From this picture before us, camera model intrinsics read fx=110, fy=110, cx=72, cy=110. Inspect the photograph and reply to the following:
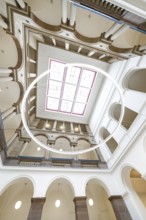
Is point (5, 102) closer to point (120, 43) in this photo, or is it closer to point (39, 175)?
point (39, 175)

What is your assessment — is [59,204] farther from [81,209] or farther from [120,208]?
[120,208]

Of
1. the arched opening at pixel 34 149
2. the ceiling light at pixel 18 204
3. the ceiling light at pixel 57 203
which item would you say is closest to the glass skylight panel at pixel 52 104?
the arched opening at pixel 34 149

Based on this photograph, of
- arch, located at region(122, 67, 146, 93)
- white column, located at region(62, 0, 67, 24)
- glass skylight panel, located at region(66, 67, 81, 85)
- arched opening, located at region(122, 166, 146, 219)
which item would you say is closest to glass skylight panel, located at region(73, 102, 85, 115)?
glass skylight panel, located at region(66, 67, 81, 85)

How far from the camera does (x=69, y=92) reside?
456 inches

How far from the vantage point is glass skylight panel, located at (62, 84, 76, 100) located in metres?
11.2

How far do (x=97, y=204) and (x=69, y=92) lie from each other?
385 inches

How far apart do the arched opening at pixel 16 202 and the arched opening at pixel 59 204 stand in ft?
4.34

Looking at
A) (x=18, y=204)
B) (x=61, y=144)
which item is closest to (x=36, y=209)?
(x=18, y=204)

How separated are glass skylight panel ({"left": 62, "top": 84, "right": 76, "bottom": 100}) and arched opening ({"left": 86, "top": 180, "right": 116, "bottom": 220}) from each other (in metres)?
7.82

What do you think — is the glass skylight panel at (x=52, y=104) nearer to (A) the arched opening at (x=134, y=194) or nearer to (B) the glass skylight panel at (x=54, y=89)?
(B) the glass skylight panel at (x=54, y=89)

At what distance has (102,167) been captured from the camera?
823 cm

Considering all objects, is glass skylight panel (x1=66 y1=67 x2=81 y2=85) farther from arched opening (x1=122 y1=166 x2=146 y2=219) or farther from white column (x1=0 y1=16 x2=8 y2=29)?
arched opening (x1=122 y1=166 x2=146 y2=219)

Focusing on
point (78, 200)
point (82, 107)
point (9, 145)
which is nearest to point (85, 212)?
point (78, 200)

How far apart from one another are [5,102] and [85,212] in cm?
937
